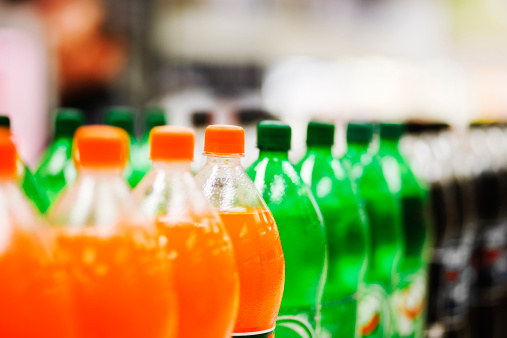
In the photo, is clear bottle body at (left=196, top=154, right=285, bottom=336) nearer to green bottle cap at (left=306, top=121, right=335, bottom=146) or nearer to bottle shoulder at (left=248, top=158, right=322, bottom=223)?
bottle shoulder at (left=248, top=158, right=322, bottom=223)

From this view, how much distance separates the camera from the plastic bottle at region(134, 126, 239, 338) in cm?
53

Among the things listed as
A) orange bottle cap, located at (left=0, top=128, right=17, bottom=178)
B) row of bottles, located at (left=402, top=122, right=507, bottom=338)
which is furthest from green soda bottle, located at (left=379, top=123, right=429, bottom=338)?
orange bottle cap, located at (left=0, top=128, right=17, bottom=178)

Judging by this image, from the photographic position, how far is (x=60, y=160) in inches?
38.4

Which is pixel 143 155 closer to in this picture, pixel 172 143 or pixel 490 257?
pixel 172 143

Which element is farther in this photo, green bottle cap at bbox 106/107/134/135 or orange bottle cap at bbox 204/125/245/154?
green bottle cap at bbox 106/107/134/135

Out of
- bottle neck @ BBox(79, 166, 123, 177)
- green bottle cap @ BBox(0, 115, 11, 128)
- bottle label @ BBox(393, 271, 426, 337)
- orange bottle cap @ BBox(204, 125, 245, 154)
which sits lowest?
bottle label @ BBox(393, 271, 426, 337)

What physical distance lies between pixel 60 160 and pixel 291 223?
44 cm

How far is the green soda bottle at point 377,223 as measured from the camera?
1.04 m

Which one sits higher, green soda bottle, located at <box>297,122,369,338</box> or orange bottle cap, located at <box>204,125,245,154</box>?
orange bottle cap, located at <box>204,125,245,154</box>

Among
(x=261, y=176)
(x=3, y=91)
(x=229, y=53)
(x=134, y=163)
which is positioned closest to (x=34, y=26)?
(x=3, y=91)

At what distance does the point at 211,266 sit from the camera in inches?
21.0

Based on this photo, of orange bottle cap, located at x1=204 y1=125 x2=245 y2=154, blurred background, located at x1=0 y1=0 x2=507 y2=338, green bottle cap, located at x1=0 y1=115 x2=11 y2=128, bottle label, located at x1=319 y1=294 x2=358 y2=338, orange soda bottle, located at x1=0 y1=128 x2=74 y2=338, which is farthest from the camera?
blurred background, located at x1=0 y1=0 x2=507 y2=338

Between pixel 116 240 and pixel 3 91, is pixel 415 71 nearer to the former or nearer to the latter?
pixel 3 91

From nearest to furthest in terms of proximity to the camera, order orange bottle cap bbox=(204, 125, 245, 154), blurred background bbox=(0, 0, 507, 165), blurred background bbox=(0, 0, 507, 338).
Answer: orange bottle cap bbox=(204, 125, 245, 154), blurred background bbox=(0, 0, 507, 338), blurred background bbox=(0, 0, 507, 165)
